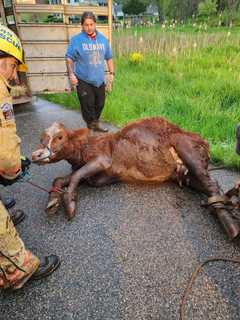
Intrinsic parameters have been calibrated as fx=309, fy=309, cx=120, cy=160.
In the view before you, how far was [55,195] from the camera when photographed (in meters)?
3.13

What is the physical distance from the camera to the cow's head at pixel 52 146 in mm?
3107

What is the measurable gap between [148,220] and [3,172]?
1415 millimetres

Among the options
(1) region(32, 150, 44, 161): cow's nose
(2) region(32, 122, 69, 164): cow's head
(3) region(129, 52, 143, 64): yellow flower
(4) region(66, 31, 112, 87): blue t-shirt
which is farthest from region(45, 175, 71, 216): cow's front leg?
(3) region(129, 52, 143, 64): yellow flower

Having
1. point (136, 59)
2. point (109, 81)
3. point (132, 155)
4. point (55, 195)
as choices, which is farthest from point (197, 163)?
point (136, 59)

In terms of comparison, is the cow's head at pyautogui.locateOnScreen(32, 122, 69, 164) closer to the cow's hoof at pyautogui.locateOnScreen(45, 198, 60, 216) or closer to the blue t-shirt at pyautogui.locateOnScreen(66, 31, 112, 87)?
the cow's hoof at pyautogui.locateOnScreen(45, 198, 60, 216)

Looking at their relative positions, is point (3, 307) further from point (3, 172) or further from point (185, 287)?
point (185, 287)

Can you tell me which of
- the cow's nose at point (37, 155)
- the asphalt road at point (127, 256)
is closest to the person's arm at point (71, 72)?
the asphalt road at point (127, 256)

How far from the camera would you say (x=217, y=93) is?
20.6 feet

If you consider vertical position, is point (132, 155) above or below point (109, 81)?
below

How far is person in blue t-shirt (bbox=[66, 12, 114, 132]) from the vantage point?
4.68 meters

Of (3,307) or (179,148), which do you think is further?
(179,148)

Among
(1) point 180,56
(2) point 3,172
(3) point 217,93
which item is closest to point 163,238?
(2) point 3,172

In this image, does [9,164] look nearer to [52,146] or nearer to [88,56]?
[52,146]

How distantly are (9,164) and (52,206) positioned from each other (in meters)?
0.95
